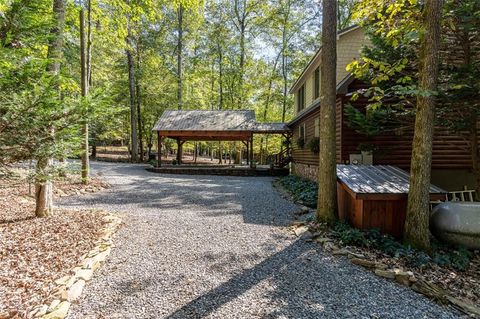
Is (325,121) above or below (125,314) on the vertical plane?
above

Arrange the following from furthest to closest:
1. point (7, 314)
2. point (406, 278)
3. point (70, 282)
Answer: point (406, 278) → point (70, 282) → point (7, 314)

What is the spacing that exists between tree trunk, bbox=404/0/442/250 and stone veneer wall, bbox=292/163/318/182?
20.7 ft

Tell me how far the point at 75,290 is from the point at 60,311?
0.40 metres

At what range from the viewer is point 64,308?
272 centimetres

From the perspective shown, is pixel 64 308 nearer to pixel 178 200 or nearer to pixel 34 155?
pixel 34 155

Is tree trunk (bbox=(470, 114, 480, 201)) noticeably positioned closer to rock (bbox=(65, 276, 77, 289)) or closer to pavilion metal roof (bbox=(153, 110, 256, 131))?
rock (bbox=(65, 276, 77, 289))

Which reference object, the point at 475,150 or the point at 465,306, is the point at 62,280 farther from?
the point at 475,150

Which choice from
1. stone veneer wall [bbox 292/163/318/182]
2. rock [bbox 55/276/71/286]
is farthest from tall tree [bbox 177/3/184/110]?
rock [bbox 55/276/71/286]

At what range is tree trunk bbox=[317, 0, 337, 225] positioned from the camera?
17.4 feet

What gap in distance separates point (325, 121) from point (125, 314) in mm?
4678

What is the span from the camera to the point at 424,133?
14.9 ft

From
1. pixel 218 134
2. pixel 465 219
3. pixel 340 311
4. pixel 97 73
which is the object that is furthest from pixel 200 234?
pixel 97 73

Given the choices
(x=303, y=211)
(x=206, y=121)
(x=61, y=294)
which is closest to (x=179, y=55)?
(x=206, y=121)

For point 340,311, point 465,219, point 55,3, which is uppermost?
point 55,3
